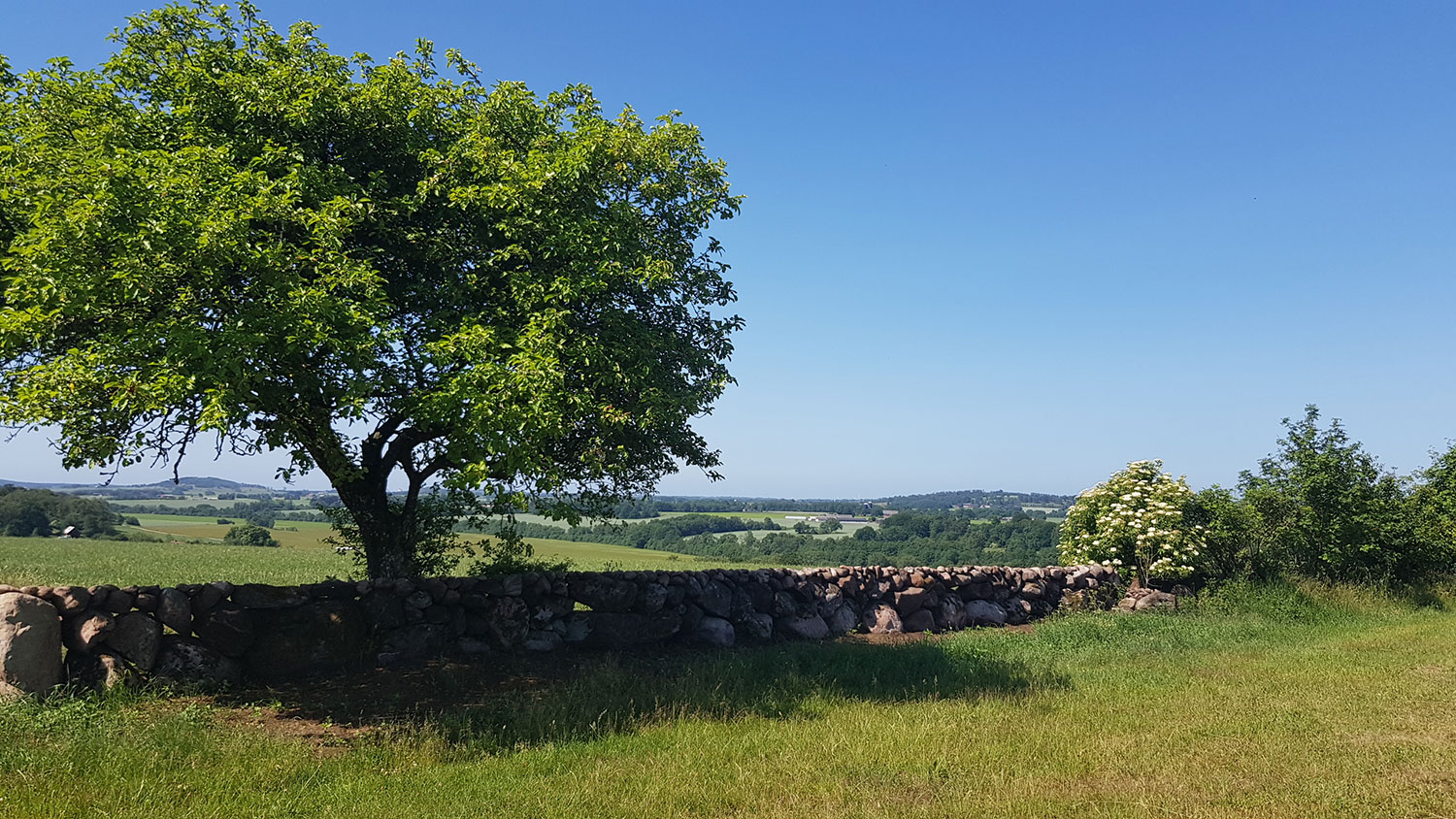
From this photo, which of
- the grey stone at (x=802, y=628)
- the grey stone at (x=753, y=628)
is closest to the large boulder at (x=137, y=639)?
the grey stone at (x=753, y=628)

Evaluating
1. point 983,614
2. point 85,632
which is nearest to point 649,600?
point 85,632

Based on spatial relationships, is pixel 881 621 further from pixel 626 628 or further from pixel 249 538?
pixel 249 538

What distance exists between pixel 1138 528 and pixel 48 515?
332ft

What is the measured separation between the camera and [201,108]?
37.0 ft

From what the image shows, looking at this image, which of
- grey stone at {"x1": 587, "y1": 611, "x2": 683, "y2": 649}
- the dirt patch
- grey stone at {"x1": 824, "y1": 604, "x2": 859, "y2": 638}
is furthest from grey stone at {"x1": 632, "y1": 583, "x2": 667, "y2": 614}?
the dirt patch

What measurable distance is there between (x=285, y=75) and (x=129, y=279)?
4.23m

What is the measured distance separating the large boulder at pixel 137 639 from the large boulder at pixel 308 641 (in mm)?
1106

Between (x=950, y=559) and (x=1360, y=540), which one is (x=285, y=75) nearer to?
(x=1360, y=540)

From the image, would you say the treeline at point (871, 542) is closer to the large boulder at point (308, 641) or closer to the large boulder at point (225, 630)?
the large boulder at point (308, 641)

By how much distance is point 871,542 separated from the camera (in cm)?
6016

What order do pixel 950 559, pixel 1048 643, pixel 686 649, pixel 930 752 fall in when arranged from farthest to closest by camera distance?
pixel 950 559 < pixel 1048 643 < pixel 686 649 < pixel 930 752

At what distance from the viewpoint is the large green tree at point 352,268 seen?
28.6 ft

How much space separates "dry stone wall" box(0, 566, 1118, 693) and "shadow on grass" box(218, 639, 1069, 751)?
513 millimetres

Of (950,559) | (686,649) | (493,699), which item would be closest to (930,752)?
(493,699)
